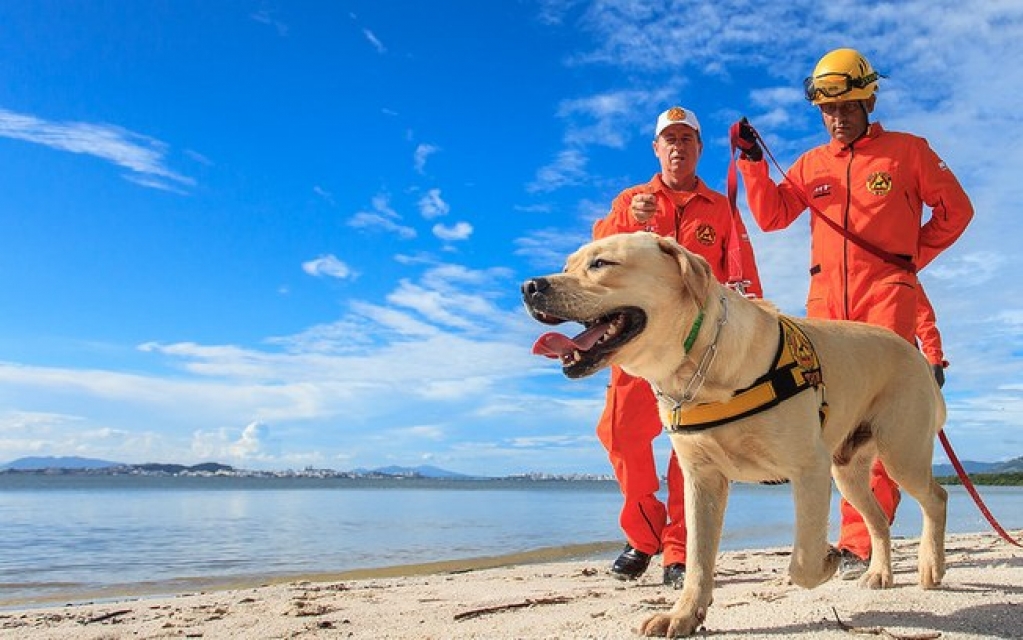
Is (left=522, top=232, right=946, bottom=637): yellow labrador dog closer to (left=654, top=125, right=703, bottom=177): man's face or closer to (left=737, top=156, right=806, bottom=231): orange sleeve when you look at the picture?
(left=737, top=156, right=806, bottom=231): orange sleeve

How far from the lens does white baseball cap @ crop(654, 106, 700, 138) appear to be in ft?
19.0

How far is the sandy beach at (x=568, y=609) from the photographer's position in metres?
3.45

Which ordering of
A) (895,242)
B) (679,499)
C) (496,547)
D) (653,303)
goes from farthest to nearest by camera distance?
(496,547)
(679,499)
(895,242)
(653,303)

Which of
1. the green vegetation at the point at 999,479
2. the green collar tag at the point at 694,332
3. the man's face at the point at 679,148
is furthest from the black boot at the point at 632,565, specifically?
the green vegetation at the point at 999,479

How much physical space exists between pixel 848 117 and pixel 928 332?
1530 millimetres

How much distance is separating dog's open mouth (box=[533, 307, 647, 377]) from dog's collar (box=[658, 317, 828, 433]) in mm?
401

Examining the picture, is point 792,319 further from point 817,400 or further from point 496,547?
point 496,547

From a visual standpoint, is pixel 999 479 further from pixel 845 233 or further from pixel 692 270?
pixel 692 270

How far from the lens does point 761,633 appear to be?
335 cm

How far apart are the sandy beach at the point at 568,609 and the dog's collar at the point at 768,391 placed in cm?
90

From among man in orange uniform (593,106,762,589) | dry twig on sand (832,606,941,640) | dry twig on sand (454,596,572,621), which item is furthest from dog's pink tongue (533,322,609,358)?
man in orange uniform (593,106,762,589)

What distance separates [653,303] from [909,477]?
1.96m

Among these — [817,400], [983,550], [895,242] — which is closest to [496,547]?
[983,550]

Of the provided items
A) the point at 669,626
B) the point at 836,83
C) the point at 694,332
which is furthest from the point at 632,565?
the point at 836,83
